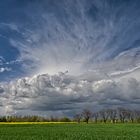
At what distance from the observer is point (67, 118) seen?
193375 millimetres

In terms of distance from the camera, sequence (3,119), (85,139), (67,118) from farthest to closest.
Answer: (67,118), (3,119), (85,139)

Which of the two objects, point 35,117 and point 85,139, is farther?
point 35,117

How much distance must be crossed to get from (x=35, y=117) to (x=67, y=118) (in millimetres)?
23388

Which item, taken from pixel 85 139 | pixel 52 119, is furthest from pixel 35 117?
pixel 85 139

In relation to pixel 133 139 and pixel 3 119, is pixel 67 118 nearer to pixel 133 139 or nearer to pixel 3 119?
pixel 3 119

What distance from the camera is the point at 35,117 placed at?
7613 inches

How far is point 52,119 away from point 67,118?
11.2 m

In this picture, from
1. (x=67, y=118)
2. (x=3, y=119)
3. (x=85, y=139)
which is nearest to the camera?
(x=85, y=139)

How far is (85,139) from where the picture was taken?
28172 millimetres

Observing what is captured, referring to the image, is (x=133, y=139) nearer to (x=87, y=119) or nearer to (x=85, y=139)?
(x=85, y=139)

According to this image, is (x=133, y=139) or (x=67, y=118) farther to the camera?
(x=67, y=118)

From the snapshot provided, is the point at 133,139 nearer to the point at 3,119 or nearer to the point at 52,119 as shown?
the point at 3,119

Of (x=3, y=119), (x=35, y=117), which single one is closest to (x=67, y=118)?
(x=35, y=117)

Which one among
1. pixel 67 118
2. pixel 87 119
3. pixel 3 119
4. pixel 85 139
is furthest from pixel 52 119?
pixel 85 139
